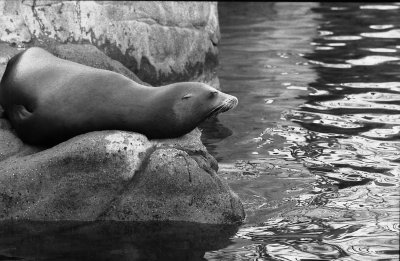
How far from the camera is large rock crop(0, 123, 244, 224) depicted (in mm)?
6195

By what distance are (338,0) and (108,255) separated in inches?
484

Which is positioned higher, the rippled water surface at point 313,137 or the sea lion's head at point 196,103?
the sea lion's head at point 196,103

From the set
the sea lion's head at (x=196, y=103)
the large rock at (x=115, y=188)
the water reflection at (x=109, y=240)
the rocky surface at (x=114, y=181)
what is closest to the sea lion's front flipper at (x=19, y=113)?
the rocky surface at (x=114, y=181)

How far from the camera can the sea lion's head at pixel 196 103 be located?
6.71m

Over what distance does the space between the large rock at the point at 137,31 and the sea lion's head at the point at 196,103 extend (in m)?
2.37

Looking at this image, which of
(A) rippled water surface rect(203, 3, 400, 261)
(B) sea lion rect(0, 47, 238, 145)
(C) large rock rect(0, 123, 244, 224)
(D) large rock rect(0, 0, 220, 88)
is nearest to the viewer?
(A) rippled water surface rect(203, 3, 400, 261)

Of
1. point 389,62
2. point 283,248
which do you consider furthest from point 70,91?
point 389,62

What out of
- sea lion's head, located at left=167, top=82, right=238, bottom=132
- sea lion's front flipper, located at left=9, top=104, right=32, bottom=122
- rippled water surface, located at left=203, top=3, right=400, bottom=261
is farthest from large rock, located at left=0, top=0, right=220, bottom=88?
sea lion's head, located at left=167, top=82, right=238, bottom=132

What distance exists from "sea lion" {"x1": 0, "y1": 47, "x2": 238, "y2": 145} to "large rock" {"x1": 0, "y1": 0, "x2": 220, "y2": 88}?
5.57 feet

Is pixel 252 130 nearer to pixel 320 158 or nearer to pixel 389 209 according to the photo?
pixel 320 158

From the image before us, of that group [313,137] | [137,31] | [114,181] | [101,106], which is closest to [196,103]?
[101,106]

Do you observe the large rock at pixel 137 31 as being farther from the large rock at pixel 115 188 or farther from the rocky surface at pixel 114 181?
the large rock at pixel 115 188

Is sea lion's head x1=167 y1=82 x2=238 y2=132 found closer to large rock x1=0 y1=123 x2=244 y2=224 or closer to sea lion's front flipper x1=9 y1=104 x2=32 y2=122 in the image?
large rock x1=0 y1=123 x2=244 y2=224

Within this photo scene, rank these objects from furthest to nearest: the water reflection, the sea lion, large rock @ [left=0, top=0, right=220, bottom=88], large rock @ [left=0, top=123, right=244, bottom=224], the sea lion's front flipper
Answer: large rock @ [left=0, top=0, right=220, bottom=88] → the sea lion's front flipper → the sea lion → large rock @ [left=0, top=123, right=244, bottom=224] → the water reflection
